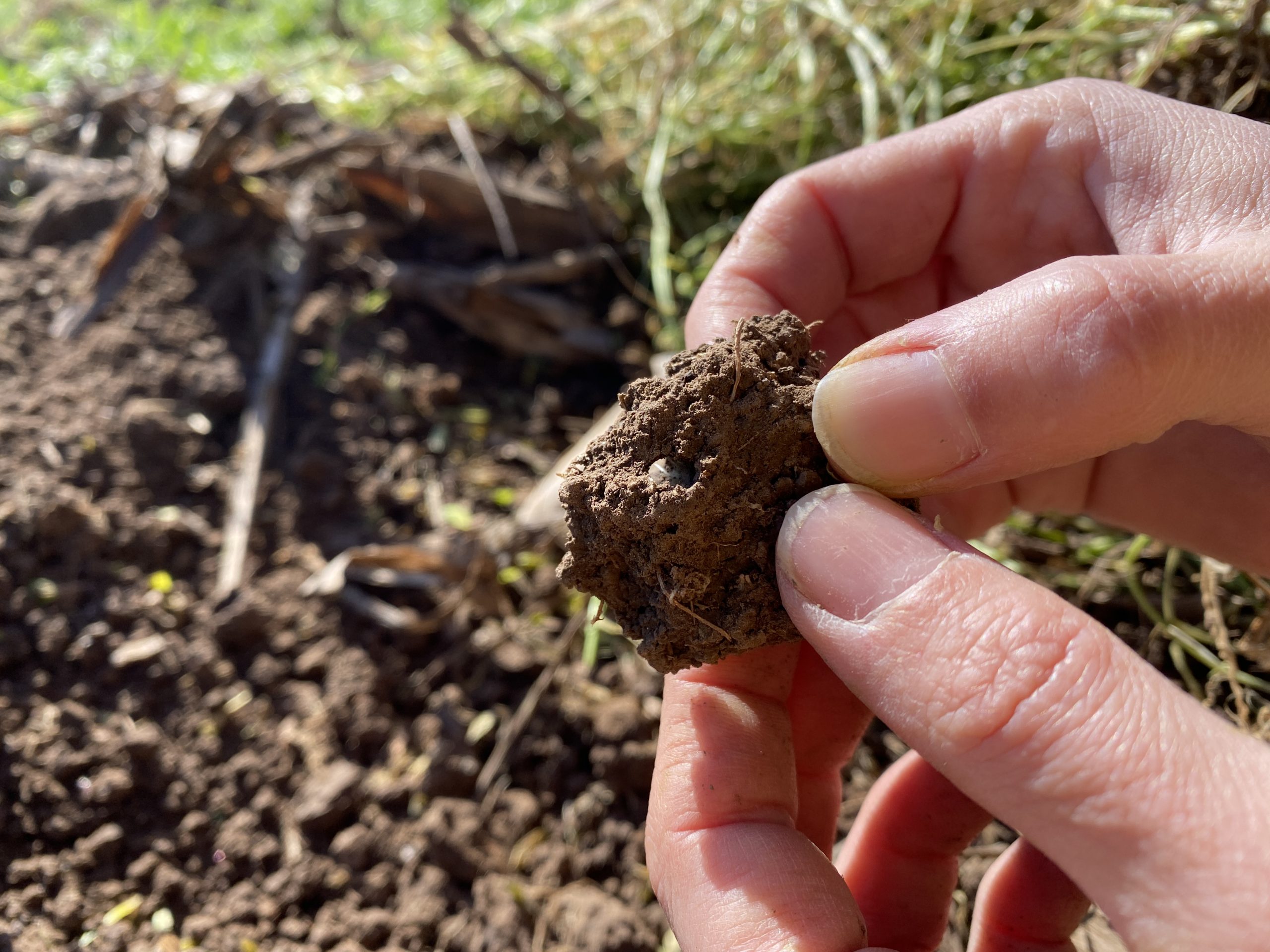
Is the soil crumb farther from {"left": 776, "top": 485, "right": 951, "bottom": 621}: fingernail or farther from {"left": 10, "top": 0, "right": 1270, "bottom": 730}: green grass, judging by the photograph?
{"left": 10, "top": 0, "right": 1270, "bottom": 730}: green grass

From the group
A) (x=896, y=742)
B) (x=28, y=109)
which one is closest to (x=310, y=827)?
(x=896, y=742)

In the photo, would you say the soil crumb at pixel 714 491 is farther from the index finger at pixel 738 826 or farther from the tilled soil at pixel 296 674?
the tilled soil at pixel 296 674

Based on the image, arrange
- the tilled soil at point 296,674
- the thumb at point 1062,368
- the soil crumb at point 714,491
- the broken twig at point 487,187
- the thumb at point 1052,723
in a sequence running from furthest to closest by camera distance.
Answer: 1. the broken twig at point 487,187
2. the tilled soil at point 296,674
3. the soil crumb at point 714,491
4. the thumb at point 1062,368
5. the thumb at point 1052,723

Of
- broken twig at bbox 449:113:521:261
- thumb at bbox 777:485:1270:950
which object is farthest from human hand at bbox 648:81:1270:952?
broken twig at bbox 449:113:521:261

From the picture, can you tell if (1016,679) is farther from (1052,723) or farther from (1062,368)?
(1062,368)

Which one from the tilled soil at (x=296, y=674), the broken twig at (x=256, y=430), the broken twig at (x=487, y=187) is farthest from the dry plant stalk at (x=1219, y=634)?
the broken twig at (x=256, y=430)

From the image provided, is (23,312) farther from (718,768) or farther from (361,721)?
(718,768)

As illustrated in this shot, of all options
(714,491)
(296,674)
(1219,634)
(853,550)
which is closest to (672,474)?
(714,491)
